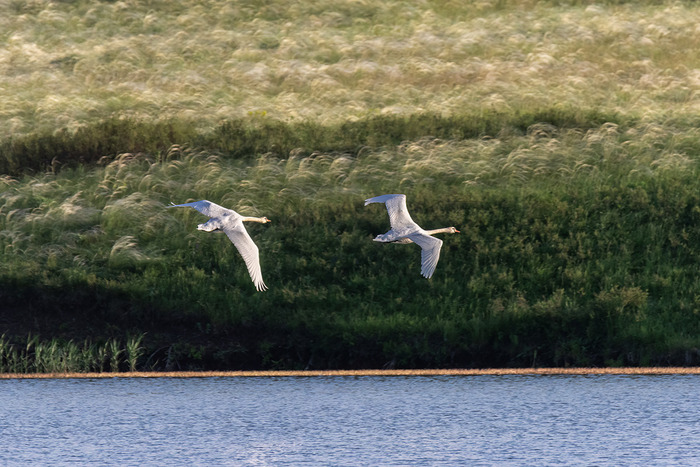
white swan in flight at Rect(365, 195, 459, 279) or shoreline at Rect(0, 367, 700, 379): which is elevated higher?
white swan in flight at Rect(365, 195, 459, 279)

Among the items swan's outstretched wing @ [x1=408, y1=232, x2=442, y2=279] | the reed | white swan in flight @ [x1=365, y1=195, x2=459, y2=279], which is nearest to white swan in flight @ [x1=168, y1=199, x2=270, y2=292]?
white swan in flight @ [x1=365, y1=195, x2=459, y2=279]

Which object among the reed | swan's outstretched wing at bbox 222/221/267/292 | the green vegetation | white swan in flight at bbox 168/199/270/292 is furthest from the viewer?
the green vegetation

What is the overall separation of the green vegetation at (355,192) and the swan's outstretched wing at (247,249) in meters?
3.87

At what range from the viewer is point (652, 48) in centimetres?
4338

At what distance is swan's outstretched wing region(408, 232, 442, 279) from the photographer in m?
16.2

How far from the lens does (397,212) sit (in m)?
18.5

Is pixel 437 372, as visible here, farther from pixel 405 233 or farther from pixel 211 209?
pixel 211 209

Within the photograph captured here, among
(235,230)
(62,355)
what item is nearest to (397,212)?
(235,230)

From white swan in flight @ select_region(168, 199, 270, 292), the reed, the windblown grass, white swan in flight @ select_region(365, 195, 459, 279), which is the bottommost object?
the reed

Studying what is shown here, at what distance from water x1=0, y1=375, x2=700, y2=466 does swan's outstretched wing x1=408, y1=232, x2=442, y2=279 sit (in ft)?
8.67

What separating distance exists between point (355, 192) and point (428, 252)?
10.5 m

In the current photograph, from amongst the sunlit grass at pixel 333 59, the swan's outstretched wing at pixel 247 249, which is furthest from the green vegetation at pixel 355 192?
the swan's outstretched wing at pixel 247 249

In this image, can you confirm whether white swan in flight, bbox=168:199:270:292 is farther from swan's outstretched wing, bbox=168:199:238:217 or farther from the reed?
the reed

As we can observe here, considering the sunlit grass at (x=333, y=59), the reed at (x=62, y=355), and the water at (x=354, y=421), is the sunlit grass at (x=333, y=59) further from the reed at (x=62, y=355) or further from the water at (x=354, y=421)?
the water at (x=354, y=421)
